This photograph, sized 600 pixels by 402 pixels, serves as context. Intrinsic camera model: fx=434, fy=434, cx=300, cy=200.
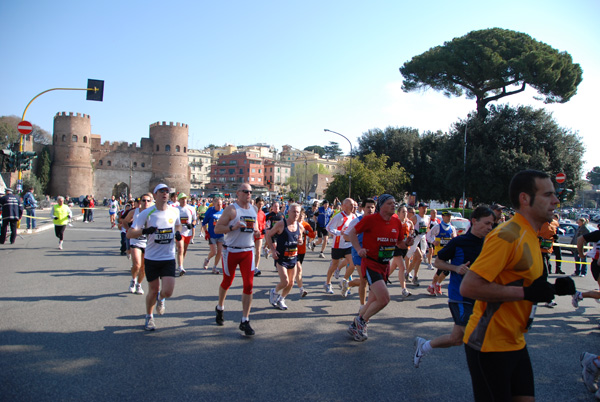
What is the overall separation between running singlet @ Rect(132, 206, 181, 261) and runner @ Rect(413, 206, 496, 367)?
3.38m

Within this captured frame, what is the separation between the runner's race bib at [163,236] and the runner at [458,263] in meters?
3.42

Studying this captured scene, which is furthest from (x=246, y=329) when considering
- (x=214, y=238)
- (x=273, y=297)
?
(x=214, y=238)

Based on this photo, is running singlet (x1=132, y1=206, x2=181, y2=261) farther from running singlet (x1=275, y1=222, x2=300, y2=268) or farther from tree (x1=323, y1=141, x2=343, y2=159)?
tree (x1=323, y1=141, x2=343, y2=159)

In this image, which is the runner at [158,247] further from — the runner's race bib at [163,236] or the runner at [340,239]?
the runner at [340,239]

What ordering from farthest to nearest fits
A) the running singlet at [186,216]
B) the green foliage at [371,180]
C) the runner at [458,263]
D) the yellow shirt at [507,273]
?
the green foliage at [371,180] → the running singlet at [186,216] → the runner at [458,263] → the yellow shirt at [507,273]

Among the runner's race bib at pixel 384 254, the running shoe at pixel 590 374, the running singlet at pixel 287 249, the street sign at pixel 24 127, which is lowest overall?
the running shoe at pixel 590 374

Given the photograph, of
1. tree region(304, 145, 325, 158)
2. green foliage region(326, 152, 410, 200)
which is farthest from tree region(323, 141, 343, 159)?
green foliage region(326, 152, 410, 200)

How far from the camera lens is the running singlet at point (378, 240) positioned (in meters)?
5.52

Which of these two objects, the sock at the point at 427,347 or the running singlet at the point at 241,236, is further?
the running singlet at the point at 241,236

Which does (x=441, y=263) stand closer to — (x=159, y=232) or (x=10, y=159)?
(x=159, y=232)

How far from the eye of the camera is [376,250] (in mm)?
5547

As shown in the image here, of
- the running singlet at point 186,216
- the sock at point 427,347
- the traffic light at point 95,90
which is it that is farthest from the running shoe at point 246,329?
the traffic light at point 95,90

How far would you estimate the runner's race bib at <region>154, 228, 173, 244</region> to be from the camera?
19.0 ft

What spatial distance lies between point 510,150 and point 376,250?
3302cm
